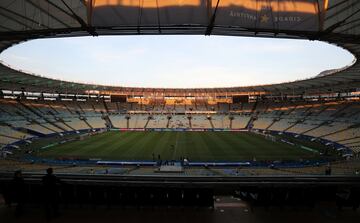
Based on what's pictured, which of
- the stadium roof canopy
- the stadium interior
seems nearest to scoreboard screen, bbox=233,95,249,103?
the stadium interior

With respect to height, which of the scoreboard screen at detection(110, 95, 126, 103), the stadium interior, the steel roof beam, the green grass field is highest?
the scoreboard screen at detection(110, 95, 126, 103)

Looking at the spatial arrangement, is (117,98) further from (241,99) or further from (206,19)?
(206,19)

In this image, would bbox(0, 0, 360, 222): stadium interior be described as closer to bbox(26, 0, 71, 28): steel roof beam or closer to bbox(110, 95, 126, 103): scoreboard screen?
bbox(26, 0, 71, 28): steel roof beam

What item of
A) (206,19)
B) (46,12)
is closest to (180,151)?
(46,12)

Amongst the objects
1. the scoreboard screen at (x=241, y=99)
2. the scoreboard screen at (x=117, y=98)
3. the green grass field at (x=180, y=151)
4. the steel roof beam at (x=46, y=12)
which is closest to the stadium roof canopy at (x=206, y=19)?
the steel roof beam at (x=46, y=12)

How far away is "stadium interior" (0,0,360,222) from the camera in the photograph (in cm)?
695

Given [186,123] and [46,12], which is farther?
[186,123]

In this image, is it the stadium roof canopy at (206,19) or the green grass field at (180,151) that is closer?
the stadium roof canopy at (206,19)

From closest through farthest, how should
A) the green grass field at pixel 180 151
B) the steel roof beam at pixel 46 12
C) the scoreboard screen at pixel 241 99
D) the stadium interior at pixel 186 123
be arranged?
the stadium interior at pixel 186 123 → the steel roof beam at pixel 46 12 → the green grass field at pixel 180 151 → the scoreboard screen at pixel 241 99

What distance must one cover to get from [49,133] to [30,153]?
17073 mm

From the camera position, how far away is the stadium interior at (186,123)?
6949 millimetres

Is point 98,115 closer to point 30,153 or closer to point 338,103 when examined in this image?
→ point 30,153

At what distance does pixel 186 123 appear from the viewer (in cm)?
7688

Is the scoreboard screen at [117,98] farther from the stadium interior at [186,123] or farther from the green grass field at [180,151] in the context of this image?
the green grass field at [180,151]
